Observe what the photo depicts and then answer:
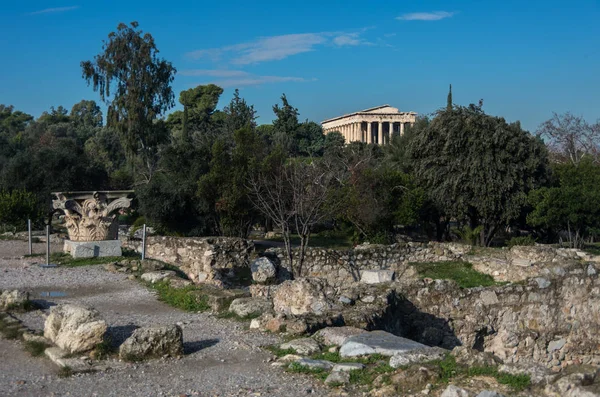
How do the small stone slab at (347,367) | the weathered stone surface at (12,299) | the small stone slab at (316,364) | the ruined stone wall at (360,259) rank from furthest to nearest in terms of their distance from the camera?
the ruined stone wall at (360,259) → the weathered stone surface at (12,299) → the small stone slab at (316,364) → the small stone slab at (347,367)

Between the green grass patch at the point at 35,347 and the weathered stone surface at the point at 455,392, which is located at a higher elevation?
the weathered stone surface at the point at 455,392

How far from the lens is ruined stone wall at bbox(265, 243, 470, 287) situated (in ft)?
59.5

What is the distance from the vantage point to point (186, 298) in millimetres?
11742

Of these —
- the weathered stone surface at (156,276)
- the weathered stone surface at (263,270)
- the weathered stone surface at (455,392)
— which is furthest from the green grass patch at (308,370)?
the weathered stone surface at (263,270)

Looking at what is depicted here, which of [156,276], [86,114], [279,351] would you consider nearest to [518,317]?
[279,351]

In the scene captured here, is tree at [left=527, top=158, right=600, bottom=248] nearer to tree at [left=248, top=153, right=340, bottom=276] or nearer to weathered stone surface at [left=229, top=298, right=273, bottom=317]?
tree at [left=248, top=153, right=340, bottom=276]

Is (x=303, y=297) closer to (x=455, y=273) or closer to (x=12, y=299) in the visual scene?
(x=12, y=299)

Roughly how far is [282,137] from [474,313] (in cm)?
4683

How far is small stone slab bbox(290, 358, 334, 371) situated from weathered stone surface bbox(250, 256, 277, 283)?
9315mm

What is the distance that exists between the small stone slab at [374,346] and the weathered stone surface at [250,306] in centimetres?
245

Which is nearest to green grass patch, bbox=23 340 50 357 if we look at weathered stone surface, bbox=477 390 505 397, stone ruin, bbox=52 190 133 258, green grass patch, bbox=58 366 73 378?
green grass patch, bbox=58 366 73 378

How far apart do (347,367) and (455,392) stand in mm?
1461

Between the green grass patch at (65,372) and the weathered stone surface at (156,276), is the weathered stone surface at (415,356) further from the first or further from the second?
the weathered stone surface at (156,276)

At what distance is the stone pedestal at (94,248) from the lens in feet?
57.3
